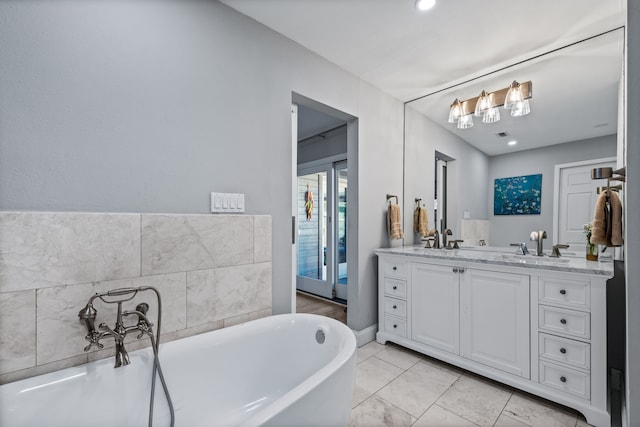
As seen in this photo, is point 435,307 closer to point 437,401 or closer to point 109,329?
point 437,401

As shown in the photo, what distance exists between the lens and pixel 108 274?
4.14 feet

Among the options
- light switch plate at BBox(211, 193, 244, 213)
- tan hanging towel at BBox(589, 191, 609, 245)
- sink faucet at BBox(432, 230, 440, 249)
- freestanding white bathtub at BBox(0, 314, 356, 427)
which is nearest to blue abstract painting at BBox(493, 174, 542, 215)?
tan hanging towel at BBox(589, 191, 609, 245)

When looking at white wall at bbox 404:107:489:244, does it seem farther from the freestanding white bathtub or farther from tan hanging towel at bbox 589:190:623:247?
the freestanding white bathtub

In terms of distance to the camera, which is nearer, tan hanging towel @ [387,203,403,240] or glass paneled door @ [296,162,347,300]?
tan hanging towel @ [387,203,403,240]

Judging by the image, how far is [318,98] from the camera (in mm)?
2207

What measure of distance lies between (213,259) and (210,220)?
0.75 feet

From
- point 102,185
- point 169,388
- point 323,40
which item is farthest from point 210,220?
point 323,40

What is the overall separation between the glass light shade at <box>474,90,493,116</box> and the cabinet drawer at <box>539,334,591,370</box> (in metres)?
1.82

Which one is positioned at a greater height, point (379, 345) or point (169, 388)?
point (169, 388)

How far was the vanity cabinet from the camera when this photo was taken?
5.08 ft

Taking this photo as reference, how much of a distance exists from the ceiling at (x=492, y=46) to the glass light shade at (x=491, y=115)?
42 millimetres

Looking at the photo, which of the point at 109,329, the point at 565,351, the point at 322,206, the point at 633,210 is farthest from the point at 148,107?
the point at 322,206

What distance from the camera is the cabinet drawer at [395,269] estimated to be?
7.95 feet

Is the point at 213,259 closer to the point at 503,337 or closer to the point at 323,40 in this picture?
the point at 323,40
